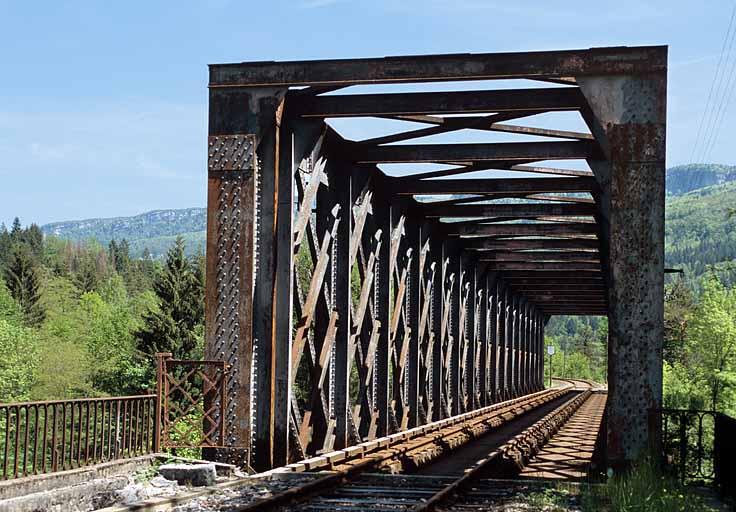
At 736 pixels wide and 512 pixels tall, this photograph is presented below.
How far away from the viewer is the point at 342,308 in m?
16.7

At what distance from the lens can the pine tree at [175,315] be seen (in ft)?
188

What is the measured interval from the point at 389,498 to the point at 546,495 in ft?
5.68

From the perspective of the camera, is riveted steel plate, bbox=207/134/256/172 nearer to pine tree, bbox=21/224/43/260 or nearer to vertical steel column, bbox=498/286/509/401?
vertical steel column, bbox=498/286/509/401

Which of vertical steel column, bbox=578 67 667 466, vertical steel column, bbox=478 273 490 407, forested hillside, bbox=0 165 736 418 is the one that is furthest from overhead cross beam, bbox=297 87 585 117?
forested hillside, bbox=0 165 736 418

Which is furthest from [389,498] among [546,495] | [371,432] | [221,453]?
[371,432]

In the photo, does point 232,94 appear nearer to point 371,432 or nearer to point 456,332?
point 371,432

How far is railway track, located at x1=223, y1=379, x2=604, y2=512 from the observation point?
A: 10930mm

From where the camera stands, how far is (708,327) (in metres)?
67.8

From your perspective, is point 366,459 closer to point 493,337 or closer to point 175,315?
point 493,337

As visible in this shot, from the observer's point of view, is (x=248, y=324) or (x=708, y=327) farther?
(x=708, y=327)

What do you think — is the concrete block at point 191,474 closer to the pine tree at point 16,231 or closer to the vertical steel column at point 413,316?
the vertical steel column at point 413,316

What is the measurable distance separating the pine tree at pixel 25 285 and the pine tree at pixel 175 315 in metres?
38.3

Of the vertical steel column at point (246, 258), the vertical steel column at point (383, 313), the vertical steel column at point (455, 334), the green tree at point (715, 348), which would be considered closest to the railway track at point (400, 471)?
the vertical steel column at point (383, 313)

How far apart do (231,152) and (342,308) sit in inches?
152
